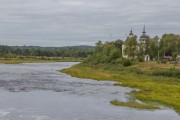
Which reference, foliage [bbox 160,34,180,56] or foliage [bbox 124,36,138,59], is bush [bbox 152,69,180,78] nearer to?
foliage [bbox 124,36,138,59]

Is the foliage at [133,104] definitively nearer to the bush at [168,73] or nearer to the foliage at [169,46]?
the bush at [168,73]

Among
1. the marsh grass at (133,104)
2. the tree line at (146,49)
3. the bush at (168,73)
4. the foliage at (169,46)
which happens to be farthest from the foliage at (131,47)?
the marsh grass at (133,104)

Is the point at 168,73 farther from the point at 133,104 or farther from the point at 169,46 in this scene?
the point at 169,46

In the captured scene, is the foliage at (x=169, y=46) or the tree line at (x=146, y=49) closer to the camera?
the tree line at (x=146, y=49)

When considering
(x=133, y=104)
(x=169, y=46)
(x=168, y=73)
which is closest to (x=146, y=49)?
(x=169, y=46)

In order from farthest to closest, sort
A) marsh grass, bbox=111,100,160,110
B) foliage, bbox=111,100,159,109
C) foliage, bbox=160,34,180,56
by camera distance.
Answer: foliage, bbox=160,34,180,56, foliage, bbox=111,100,159,109, marsh grass, bbox=111,100,160,110

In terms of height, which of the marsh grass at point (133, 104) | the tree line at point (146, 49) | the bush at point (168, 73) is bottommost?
the marsh grass at point (133, 104)

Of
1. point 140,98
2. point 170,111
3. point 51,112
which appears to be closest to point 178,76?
point 140,98

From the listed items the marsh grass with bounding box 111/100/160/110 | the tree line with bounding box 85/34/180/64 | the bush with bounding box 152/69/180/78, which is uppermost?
the tree line with bounding box 85/34/180/64

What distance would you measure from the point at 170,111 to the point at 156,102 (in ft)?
19.1

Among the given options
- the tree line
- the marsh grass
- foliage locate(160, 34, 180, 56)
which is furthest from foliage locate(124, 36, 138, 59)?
the marsh grass

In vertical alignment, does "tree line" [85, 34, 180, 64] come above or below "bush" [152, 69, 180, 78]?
above

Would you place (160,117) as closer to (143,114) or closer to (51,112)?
(143,114)

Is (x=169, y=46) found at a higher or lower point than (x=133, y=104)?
higher
